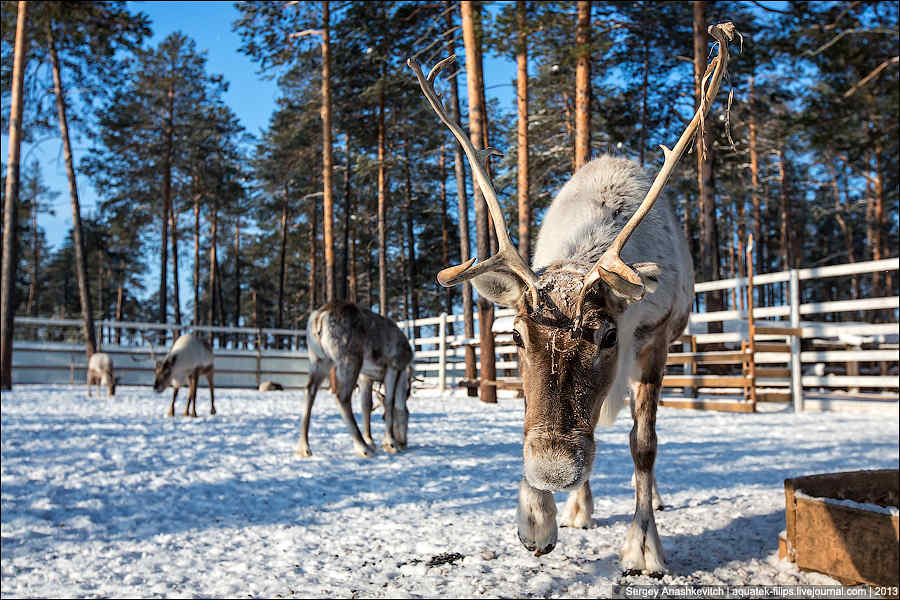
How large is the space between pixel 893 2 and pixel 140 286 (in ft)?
158

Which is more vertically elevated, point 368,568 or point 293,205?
point 293,205

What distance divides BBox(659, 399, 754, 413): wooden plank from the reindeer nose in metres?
9.61

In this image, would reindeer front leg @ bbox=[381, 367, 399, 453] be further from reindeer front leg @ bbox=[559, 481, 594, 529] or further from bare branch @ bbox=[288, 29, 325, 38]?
bare branch @ bbox=[288, 29, 325, 38]

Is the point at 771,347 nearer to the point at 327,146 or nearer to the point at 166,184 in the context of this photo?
the point at 327,146

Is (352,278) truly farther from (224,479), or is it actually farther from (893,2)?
(224,479)

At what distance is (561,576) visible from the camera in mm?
3201

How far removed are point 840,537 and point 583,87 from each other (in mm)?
9677

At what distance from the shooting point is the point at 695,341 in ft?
39.5

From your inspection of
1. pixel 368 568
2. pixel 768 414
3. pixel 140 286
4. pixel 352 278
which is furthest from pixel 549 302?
pixel 140 286

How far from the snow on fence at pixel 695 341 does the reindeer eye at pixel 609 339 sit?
0.60 meters

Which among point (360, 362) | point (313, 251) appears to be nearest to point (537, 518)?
point (360, 362)

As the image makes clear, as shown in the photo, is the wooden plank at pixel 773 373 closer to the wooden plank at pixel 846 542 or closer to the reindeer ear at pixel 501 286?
the wooden plank at pixel 846 542

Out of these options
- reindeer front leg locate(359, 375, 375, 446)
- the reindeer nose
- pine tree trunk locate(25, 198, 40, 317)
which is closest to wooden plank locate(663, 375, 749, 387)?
reindeer front leg locate(359, 375, 375, 446)

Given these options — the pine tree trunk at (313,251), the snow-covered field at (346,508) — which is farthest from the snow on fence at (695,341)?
the pine tree trunk at (313,251)
